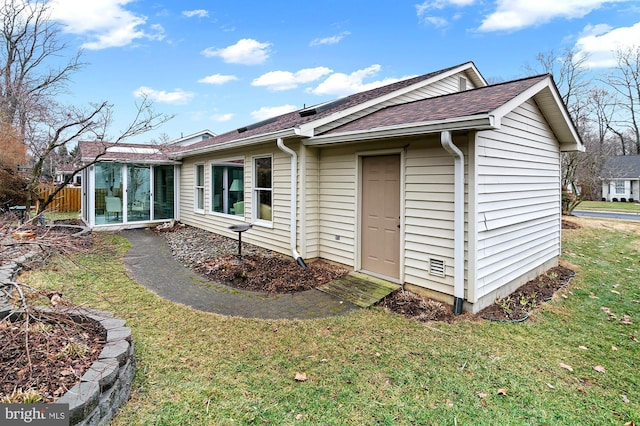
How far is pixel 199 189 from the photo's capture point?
10719mm

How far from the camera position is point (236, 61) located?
60.6 ft

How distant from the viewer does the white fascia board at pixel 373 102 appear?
5.92 m

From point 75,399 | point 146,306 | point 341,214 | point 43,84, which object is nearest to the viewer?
point 75,399

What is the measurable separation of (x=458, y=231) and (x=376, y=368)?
7.12 feet

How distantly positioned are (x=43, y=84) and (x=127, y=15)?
10555mm

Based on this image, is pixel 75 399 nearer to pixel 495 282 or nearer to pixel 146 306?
pixel 146 306

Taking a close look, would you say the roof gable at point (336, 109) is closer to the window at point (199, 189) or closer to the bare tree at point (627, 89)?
the window at point (199, 189)

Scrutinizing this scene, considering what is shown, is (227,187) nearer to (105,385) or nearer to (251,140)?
(251,140)

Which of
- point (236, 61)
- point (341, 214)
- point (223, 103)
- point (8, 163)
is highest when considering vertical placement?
point (236, 61)

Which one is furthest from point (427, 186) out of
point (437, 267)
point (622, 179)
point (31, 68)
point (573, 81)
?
point (622, 179)

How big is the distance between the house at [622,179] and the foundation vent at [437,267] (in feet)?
113

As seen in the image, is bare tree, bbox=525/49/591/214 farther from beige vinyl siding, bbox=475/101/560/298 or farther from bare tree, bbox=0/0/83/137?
bare tree, bbox=0/0/83/137

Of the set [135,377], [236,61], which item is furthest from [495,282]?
[236,61]

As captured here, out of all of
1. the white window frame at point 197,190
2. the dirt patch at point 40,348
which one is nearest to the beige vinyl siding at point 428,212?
the dirt patch at point 40,348
